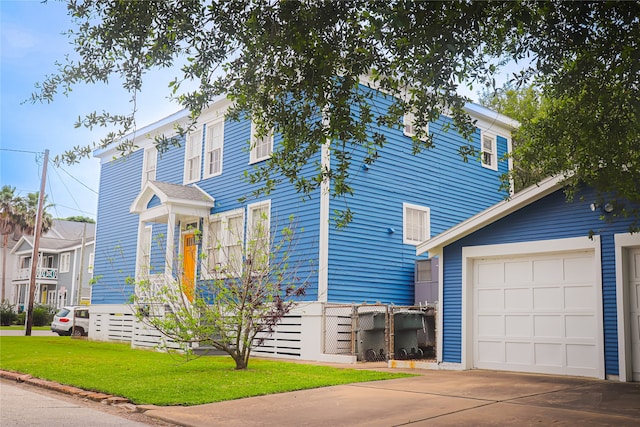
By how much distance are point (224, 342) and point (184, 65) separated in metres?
6.15

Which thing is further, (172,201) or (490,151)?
(490,151)

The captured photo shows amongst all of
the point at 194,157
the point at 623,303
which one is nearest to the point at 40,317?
the point at 194,157

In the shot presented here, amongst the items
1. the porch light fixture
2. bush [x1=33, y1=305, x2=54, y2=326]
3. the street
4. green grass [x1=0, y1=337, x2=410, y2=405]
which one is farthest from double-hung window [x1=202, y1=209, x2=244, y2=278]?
bush [x1=33, y1=305, x2=54, y2=326]

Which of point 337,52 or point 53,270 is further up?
point 337,52

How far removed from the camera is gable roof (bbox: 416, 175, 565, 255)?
12.0m

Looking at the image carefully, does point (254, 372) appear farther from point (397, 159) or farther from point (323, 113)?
point (397, 159)

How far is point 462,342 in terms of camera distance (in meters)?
13.2

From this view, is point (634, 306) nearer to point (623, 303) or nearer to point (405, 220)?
point (623, 303)

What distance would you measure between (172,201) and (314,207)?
4.74 m

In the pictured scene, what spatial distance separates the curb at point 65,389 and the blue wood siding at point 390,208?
7021mm

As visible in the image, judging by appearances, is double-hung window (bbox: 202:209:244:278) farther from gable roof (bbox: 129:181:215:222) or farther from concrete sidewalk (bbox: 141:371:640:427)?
concrete sidewalk (bbox: 141:371:640:427)

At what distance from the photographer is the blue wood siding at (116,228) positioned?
74.1ft

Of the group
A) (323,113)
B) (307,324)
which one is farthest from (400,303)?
(323,113)

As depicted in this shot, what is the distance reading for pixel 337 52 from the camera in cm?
710
